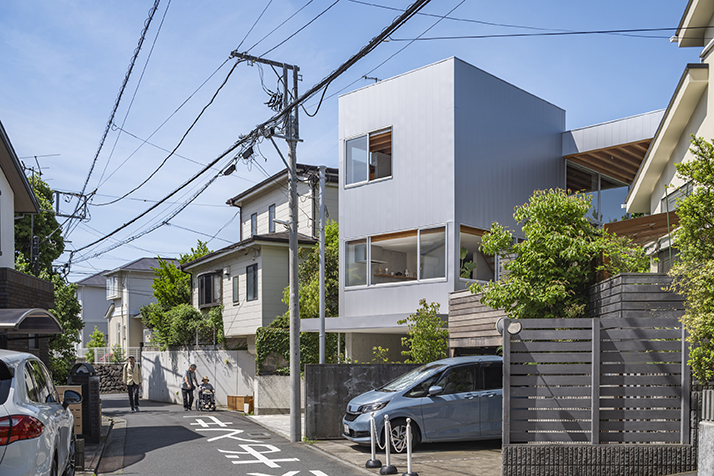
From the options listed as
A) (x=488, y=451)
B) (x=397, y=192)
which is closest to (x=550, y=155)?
(x=397, y=192)

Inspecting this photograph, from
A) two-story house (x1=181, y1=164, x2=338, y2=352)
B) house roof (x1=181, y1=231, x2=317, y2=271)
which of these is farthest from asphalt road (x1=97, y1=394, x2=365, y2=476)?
house roof (x1=181, y1=231, x2=317, y2=271)

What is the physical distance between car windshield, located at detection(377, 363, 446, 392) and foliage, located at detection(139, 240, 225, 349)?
52.9 feet

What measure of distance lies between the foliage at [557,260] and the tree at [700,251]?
2.62m

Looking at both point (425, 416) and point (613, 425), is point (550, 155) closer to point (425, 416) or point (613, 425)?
point (425, 416)

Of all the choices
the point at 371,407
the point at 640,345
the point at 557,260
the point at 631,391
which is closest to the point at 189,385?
the point at 371,407

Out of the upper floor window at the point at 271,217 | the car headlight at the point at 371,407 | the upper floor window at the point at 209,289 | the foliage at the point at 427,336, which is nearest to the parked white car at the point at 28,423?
the car headlight at the point at 371,407

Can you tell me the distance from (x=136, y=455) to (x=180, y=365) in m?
17.7

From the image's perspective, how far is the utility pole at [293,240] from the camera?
1416 cm

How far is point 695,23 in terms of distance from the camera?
37.8 feet

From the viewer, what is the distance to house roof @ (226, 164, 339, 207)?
81.1 feet

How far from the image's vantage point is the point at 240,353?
25.0 meters

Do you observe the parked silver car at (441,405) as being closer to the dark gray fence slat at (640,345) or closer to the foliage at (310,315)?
the dark gray fence slat at (640,345)

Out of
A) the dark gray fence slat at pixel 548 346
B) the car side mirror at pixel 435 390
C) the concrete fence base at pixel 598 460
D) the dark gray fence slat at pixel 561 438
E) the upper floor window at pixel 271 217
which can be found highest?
the upper floor window at pixel 271 217

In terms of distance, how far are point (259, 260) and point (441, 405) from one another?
1397 cm
